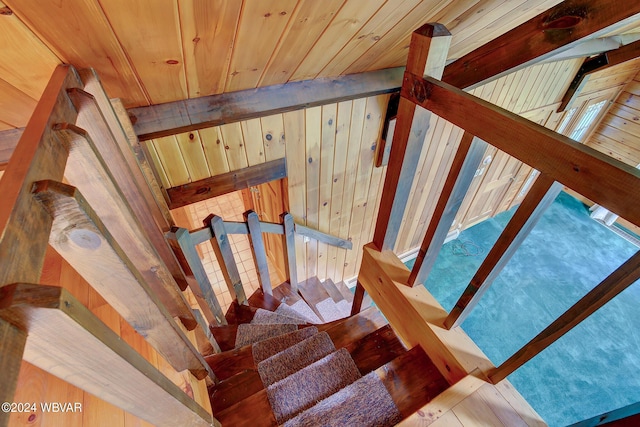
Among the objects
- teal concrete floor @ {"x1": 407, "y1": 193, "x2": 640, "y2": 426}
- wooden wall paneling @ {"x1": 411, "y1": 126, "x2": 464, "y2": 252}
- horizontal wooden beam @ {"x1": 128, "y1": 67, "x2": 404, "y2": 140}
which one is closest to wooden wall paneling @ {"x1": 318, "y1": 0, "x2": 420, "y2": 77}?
horizontal wooden beam @ {"x1": 128, "y1": 67, "x2": 404, "y2": 140}

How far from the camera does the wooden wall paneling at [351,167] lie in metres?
2.02

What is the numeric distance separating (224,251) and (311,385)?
105 centimetres

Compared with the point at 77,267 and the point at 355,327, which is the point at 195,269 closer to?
the point at 355,327

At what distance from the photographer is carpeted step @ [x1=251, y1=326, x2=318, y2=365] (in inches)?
63.1

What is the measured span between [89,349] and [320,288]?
2734 millimetres

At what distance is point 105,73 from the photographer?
3.42 ft

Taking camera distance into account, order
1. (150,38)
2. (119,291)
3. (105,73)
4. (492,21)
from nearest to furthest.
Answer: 1. (119,291)
2. (150,38)
3. (105,73)
4. (492,21)

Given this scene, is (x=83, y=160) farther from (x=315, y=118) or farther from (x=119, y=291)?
(x=315, y=118)

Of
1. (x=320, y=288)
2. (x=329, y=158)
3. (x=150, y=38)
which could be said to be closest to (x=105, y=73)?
(x=150, y=38)

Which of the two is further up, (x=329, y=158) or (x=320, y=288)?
(x=329, y=158)

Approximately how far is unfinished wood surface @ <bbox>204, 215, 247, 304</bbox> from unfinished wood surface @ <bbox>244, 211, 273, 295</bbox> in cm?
17

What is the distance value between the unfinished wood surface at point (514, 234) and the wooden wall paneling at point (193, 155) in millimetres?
1515

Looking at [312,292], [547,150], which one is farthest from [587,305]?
[312,292]

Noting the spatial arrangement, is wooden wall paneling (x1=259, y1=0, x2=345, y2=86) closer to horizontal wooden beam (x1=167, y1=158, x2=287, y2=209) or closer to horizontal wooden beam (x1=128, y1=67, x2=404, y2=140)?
horizontal wooden beam (x1=128, y1=67, x2=404, y2=140)
